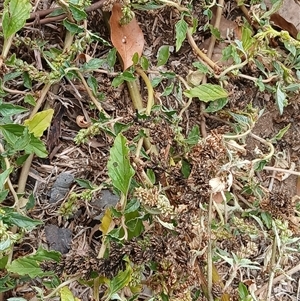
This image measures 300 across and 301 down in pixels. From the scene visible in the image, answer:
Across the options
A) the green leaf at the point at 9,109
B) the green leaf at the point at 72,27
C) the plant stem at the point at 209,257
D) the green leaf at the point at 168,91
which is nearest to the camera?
the plant stem at the point at 209,257

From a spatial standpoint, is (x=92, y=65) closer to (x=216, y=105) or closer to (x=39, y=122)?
(x=39, y=122)

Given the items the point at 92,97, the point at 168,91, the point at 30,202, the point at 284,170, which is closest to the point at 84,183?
the point at 30,202

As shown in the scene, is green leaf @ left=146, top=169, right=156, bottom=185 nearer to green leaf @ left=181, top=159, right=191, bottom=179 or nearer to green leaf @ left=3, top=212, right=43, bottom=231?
green leaf @ left=181, top=159, right=191, bottom=179

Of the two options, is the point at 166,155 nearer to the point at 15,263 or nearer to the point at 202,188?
the point at 202,188

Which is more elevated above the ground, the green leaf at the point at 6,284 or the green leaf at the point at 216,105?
the green leaf at the point at 216,105

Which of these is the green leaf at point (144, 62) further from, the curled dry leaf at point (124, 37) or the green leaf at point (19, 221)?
the green leaf at point (19, 221)

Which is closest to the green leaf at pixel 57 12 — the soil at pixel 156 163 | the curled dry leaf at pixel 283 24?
the soil at pixel 156 163
